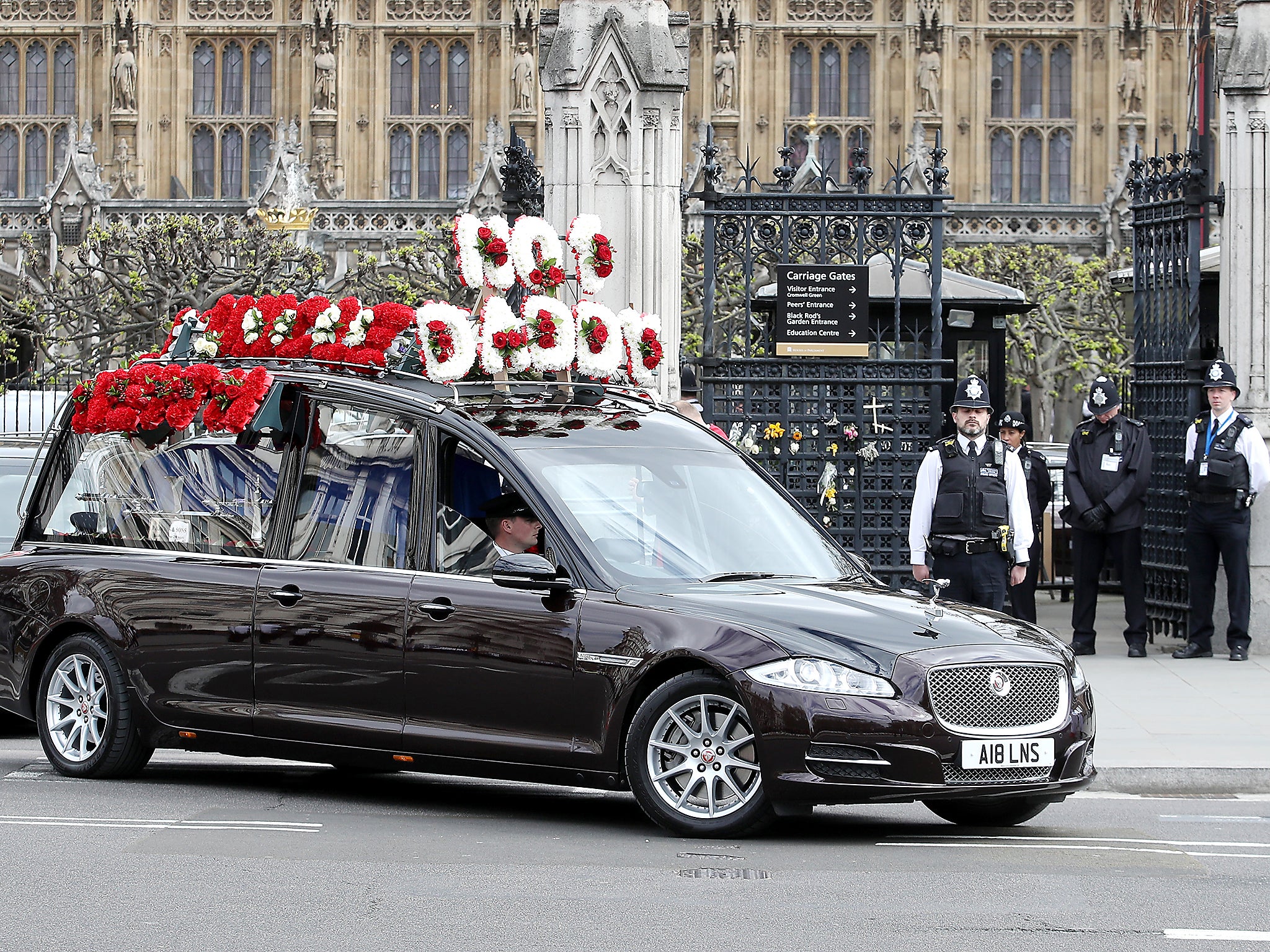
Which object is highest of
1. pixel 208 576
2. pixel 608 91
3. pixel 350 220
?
pixel 350 220

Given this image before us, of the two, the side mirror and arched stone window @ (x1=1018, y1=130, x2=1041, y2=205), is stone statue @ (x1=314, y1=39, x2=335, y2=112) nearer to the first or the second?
arched stone window @ (x1=1018, y1=130, x2=1041, y2=205)

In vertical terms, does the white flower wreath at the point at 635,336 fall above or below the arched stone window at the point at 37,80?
below

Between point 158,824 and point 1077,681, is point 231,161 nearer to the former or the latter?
point 158,824

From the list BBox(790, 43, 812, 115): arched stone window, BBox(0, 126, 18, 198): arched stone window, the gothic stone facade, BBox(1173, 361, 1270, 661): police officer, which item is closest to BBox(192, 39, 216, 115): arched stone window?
the gothic stone facade

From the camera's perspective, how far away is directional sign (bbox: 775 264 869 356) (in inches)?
564

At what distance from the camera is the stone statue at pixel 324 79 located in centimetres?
6016

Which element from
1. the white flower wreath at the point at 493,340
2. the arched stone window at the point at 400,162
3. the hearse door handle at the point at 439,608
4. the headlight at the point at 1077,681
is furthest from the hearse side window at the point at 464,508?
the arched stone window at the point at 400,162

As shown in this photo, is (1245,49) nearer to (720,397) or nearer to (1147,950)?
(720,397)

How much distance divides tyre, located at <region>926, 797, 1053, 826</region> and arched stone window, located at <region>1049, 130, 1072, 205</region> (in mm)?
53759

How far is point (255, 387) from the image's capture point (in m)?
8.80

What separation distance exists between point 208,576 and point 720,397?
6509mm

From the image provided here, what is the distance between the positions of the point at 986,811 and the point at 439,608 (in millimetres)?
2293

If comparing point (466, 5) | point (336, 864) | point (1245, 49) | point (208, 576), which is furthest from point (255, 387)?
point (466, 5)

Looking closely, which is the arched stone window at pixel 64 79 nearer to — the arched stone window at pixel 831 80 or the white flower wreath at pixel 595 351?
the arched stone window at pixel 831 80
